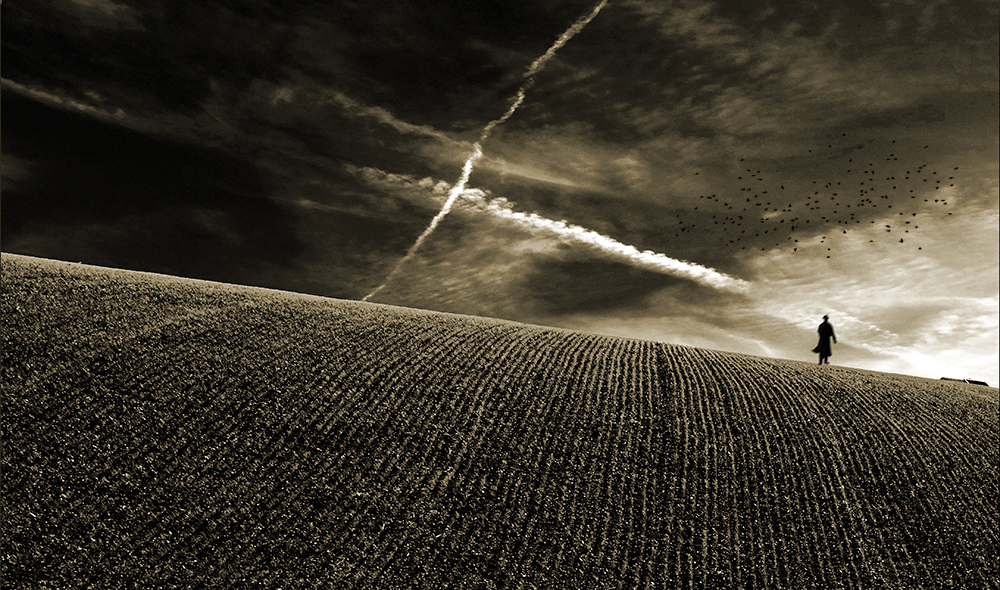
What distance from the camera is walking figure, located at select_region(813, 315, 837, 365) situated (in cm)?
2016

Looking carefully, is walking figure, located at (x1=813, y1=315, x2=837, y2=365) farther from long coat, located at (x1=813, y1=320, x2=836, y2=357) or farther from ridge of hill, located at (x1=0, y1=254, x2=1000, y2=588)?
ridge of hill, located at (x1=0, y1=254, x2=1000, y2=588)

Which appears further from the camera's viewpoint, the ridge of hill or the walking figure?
the walking figure

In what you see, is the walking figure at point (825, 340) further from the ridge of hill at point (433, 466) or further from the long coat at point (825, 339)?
the ridge of hill at point (433, 466)

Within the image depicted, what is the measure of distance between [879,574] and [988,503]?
12.7ft

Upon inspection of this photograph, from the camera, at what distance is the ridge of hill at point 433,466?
8.70 metres

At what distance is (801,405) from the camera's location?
47.9ft

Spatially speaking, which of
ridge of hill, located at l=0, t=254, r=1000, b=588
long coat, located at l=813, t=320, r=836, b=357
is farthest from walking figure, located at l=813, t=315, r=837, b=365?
ridge of hill, located at l=0, t=254, r=1000, b=588

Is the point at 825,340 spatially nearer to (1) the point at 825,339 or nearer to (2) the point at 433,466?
(1) the point at 825,339

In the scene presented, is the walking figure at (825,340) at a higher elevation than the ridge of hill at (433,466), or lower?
higher

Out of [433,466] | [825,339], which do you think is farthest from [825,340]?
[433,466]

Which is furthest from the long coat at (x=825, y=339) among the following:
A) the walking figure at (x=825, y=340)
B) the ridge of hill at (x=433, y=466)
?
the ridge of hill at (x=433, y=466)

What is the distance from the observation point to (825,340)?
20391 millimetres

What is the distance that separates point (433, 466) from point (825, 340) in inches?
622

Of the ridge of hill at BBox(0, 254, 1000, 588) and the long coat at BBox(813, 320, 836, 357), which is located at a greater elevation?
the long coat at BBox(813, 320, 836, 357)
